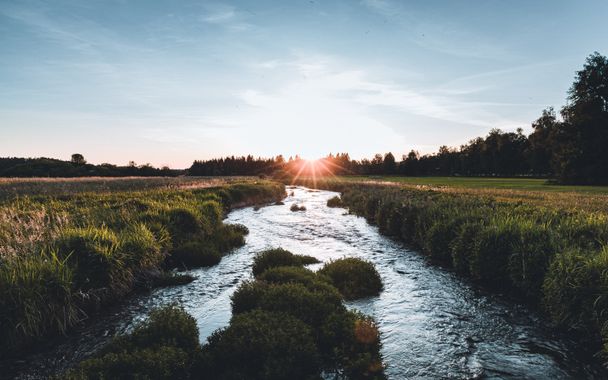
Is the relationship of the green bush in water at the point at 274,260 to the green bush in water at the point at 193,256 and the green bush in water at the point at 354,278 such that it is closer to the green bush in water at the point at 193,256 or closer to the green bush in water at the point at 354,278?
the green bush in water at the point at 354,278

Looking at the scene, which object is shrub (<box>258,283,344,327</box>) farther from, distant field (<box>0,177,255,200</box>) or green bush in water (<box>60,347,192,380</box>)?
distant field (<box>0,177,255,200</box>)

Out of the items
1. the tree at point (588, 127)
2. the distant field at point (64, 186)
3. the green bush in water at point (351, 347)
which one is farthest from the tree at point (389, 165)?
the green bush in water at point (351, 347)

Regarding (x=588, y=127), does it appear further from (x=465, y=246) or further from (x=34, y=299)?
(x=34, y=299)

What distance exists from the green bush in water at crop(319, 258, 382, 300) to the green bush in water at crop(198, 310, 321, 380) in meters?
4.64

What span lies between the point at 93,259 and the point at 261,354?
20.8ft

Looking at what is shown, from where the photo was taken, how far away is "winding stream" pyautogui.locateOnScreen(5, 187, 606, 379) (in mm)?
7562

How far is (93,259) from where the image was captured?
10.3 m

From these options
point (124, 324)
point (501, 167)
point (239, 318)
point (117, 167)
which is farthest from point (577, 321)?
point (501, 167)

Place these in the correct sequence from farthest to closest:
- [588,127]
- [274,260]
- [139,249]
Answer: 1. [588,127]
2. [274,260]
3. [139,249]

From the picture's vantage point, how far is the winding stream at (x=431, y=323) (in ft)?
24.8

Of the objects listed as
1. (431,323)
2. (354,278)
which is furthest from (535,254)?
(354,278)

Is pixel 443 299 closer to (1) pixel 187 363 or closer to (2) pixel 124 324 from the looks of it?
(1) pixel 187 363

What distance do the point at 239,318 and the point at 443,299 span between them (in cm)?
704

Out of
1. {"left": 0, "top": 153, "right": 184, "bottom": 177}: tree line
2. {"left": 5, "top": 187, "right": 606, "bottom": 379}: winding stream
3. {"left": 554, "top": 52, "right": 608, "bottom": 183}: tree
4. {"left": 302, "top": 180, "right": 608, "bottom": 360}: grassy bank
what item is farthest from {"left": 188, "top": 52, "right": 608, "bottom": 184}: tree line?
{"left": 0, "top": 153, "right": 184, "bottom": 177}: tree line
